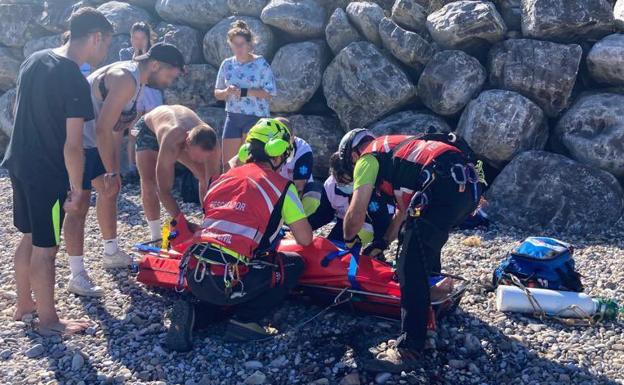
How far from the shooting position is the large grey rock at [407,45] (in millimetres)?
9000

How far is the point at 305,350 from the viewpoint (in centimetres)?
471

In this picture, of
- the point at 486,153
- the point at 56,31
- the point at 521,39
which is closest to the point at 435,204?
the point at 486,153

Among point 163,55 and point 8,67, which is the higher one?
point 163,55

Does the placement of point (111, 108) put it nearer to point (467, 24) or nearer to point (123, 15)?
point (467, 24)

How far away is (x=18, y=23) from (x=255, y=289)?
9.56 metres

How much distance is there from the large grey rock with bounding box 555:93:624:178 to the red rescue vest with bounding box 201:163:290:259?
190 inches

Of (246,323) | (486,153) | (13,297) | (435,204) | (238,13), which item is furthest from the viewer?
(238,13)

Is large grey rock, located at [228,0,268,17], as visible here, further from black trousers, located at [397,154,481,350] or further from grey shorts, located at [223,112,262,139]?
black trousers, located at [397,154,481,350]

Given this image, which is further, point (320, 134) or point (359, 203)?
point (320, 134)

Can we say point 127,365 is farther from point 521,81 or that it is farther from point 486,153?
point 521,81

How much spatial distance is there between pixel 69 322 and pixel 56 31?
8.37m

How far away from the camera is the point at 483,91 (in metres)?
8.74

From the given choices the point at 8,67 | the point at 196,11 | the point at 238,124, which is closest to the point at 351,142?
the point at 238,124

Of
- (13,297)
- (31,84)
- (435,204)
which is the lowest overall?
(13,297)
